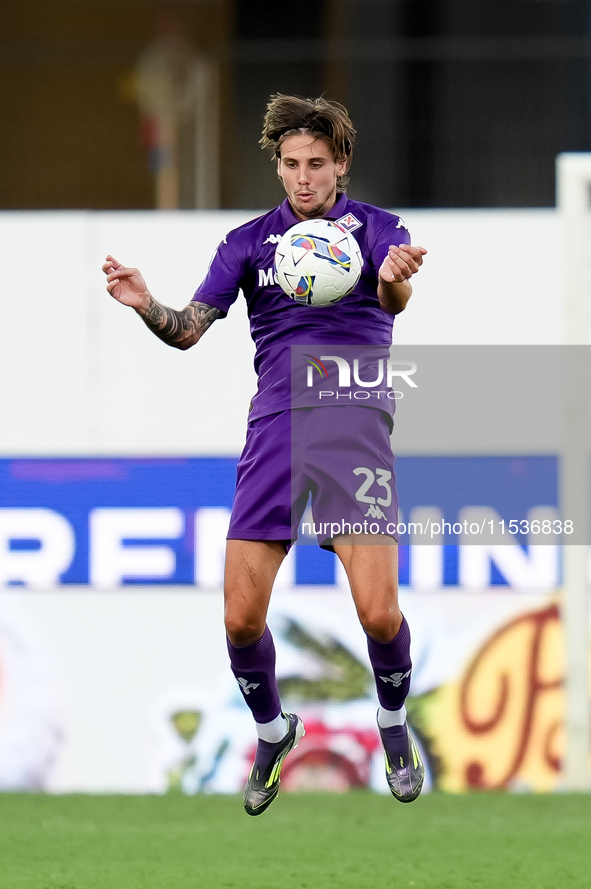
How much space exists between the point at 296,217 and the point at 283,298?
0.90ft

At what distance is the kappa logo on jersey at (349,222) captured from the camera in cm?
441

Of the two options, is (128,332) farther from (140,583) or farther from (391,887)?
(391,887)

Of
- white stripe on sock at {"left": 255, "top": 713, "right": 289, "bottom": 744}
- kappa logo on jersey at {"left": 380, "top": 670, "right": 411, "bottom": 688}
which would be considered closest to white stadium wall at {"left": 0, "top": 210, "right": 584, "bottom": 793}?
white stripe on sock at {"left": 255, "top": 713, "right": 289, "bottom": 744}

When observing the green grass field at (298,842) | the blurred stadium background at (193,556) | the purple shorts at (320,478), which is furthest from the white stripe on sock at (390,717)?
the blurred stadium background at (193,556)

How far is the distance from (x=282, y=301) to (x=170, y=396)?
3.61 metres

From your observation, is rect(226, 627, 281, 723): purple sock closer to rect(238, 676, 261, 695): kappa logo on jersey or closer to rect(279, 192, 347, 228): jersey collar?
rect(238, 676, 261, 695): kappa logo on jersey

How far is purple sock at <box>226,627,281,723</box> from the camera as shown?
448cm

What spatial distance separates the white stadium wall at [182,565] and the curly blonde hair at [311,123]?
11.6 ft

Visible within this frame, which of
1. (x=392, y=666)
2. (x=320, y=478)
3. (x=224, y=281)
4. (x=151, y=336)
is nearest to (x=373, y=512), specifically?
(x=320, y=478)

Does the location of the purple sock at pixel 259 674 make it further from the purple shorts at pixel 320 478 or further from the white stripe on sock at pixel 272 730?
the purple shorts at pixel 320 478

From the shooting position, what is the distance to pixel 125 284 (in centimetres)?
422

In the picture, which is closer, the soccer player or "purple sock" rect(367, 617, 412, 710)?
the soccer player

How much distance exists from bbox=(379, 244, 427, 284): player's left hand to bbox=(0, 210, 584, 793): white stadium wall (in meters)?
3.95

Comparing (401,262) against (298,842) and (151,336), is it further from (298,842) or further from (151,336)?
(151,336)
